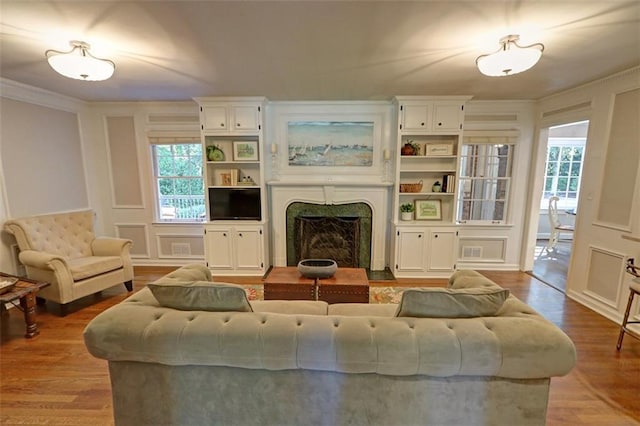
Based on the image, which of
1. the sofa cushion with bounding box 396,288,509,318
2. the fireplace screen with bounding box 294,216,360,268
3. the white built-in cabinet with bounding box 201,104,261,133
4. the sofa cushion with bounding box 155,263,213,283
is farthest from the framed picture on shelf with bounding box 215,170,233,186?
the sofa cushion with bounding box 396,288,509,318

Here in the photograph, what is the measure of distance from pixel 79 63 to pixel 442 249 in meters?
4.46

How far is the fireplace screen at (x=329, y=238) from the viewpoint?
14.4 feet

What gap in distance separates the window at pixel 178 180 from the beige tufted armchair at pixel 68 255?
3.36 feet

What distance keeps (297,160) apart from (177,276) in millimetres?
2798

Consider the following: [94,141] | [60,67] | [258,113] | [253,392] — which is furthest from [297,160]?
[253,392]

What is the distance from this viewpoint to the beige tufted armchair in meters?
3.01

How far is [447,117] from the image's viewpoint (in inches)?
157

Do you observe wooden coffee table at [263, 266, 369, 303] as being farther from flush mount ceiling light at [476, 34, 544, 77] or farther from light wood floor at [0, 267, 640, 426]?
flush mount ceiling light at [476, 34, 544, 77]

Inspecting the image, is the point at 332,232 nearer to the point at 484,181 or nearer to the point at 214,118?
the point at 214,118

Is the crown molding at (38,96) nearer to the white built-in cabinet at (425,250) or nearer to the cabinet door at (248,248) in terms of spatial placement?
the cabinet door at (248,248)

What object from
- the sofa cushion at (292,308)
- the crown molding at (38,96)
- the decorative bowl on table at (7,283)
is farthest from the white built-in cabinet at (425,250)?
the crown molding at (38,96)

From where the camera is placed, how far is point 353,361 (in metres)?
1.36

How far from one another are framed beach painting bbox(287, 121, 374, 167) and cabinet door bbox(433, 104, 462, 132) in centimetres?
89

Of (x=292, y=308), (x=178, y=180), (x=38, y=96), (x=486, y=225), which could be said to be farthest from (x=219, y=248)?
(x=486, y=225)
